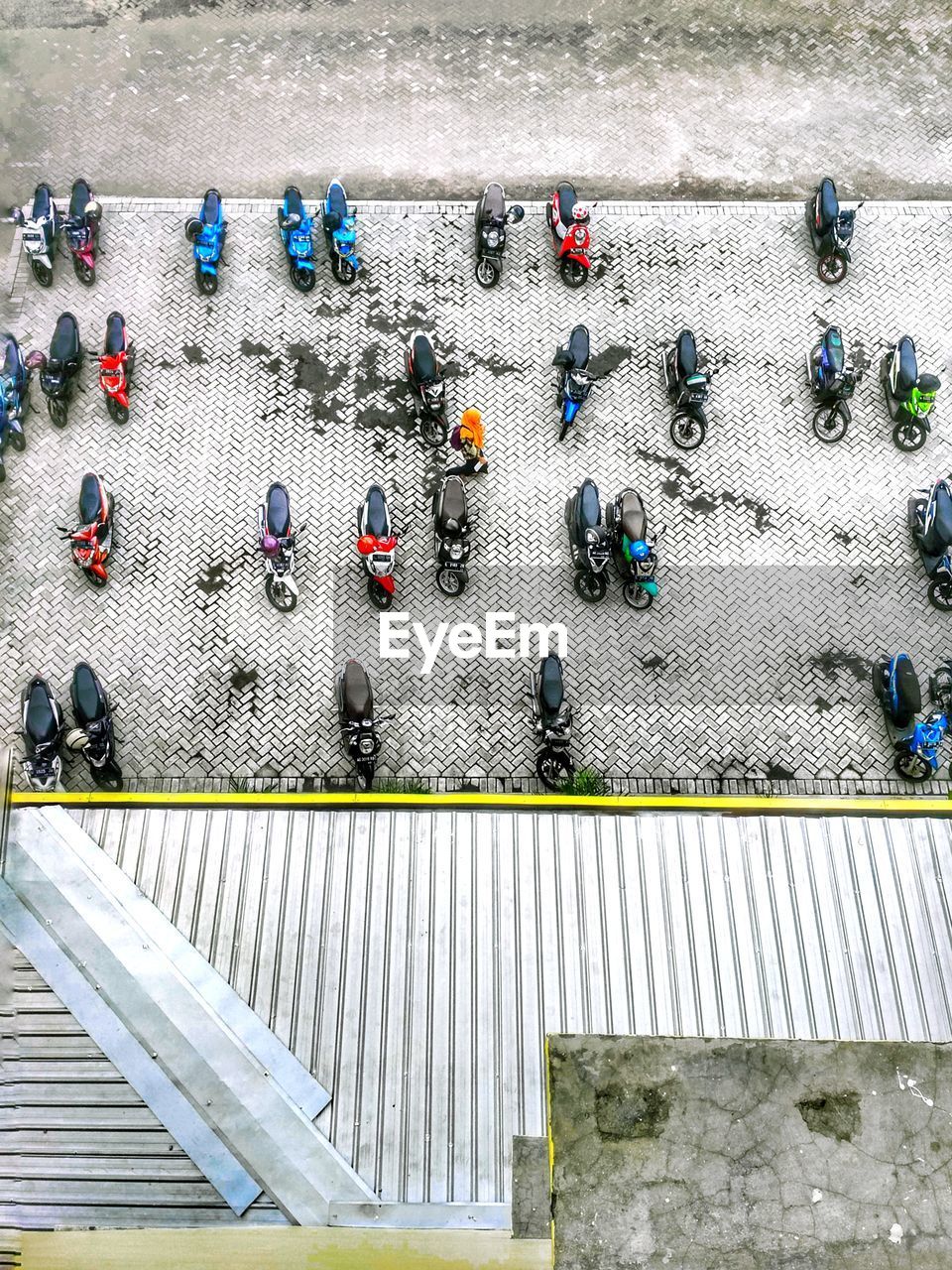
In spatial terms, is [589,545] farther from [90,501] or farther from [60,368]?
[60,368]

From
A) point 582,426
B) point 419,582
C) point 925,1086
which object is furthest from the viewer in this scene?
point 582,426

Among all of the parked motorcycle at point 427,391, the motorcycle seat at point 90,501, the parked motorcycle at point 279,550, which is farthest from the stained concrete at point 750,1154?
the parked motorcycle at point 427,391

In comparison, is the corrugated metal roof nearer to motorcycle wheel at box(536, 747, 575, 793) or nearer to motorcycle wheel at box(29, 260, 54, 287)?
motorcycle wheel at box(536, 747, 575, 793)

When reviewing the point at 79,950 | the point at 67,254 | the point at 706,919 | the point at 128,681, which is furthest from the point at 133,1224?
the point at 67,254

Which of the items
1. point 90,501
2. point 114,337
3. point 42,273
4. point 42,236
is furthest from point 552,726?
point 42,236

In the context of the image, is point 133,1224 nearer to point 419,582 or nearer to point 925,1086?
point 925,1086
